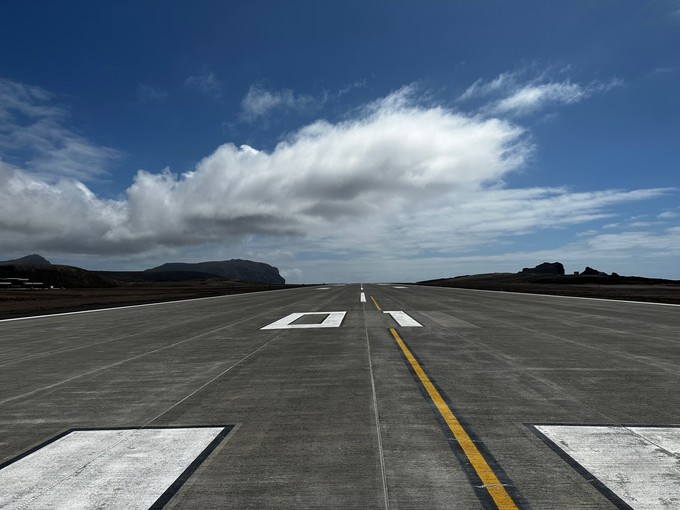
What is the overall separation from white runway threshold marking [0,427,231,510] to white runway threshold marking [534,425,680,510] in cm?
353

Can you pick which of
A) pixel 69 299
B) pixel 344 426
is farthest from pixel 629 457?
pixel 69 299

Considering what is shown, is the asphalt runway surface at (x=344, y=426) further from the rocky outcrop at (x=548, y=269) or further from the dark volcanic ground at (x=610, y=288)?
the rocky outcrop at (x=548, y=269)

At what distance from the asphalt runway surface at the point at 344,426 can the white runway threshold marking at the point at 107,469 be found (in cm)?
2

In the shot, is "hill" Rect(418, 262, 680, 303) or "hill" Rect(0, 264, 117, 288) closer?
"hill" Rect(418, 262, 680, 303)

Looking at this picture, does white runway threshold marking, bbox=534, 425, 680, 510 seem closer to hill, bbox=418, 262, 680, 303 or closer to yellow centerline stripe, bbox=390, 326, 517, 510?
yellow centerline stripe, bbox=390, 326, 517, 510

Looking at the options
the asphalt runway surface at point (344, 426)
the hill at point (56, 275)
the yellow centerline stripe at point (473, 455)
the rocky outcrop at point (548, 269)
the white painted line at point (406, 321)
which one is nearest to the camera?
the yellow centerline stripe at point (473, 455)

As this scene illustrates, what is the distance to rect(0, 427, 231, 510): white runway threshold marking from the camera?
12.1ft

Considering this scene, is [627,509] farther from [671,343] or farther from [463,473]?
[671,343]

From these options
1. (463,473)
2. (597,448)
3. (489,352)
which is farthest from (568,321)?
(463,473)

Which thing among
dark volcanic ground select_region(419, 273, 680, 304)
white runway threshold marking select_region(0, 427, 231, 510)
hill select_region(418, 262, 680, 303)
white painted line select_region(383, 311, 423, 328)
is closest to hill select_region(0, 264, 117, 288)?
hill select_region(418, 262, 680, 303)

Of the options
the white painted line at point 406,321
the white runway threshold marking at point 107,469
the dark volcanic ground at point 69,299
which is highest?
the dark volcanic ground at point 69,299

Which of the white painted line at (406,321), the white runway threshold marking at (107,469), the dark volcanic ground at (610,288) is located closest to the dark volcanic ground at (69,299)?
the white painted line at (406,321)

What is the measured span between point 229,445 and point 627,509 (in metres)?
3.50

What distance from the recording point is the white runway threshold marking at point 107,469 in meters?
3.67
